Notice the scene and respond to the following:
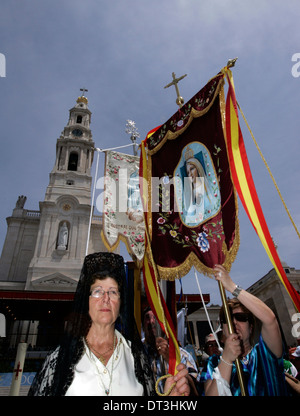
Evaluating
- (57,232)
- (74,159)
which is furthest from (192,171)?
(74,159)

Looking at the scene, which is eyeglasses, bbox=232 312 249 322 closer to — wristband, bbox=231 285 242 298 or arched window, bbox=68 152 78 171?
wristband, bbox=231 285 242 298

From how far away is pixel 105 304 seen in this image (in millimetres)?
2572

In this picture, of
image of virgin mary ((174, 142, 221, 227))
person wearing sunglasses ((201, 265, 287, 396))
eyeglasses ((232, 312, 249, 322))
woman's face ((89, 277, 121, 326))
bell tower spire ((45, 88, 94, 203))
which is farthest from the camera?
bell tower spire ((45, 88, 94, 203))

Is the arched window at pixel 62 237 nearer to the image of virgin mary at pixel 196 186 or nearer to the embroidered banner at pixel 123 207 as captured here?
the embroidered banner at pixel 123 207

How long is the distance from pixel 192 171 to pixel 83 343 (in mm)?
2857

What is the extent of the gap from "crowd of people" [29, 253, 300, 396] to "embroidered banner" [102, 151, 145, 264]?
2.93m

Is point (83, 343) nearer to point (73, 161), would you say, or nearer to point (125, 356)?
point (125, 356)

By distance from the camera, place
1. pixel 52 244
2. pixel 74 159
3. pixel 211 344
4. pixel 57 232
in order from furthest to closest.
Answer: pixel 74 159 → pixel 57 232 → pixel 52 244 → pixel 211 344

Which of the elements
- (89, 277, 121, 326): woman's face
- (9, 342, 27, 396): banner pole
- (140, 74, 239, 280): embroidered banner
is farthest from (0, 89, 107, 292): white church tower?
(89, 277, 121, 326): woman's face

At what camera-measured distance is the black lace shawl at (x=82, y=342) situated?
86.8 inches

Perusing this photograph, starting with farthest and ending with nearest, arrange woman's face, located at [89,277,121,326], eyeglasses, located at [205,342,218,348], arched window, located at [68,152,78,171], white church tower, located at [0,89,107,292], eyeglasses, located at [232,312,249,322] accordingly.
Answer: arched window, located at [68,152,78,171] → white church tower, located at [0,89,107,292] → eyeglasses, located at [205,342,218,348] → eyeglasses, located at [232,312,249,322] → woman's face, located at [89,277,121,326]

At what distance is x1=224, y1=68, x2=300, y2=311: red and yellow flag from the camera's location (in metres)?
2.57
